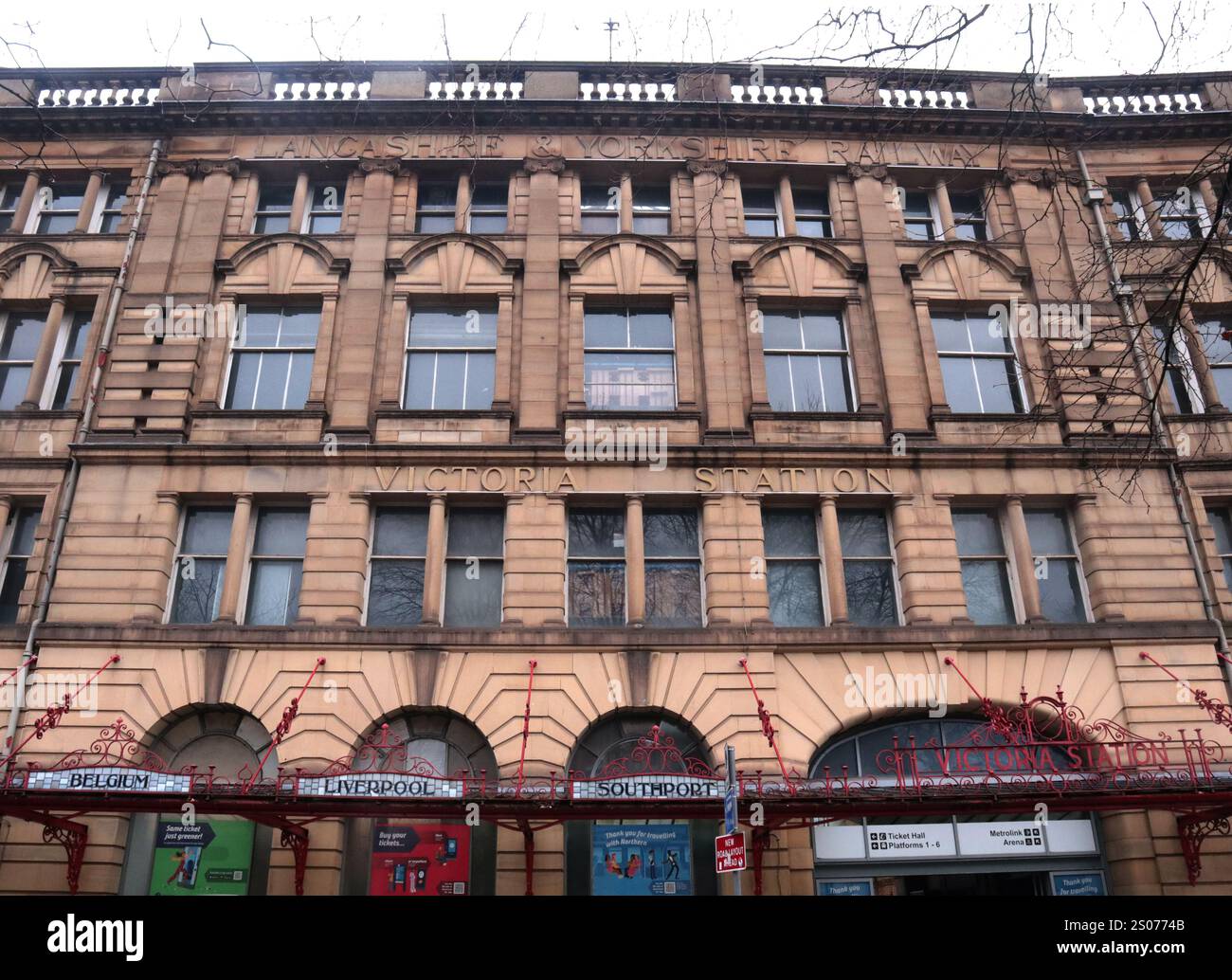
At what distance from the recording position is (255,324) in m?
19.8

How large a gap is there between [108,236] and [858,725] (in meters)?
19.2

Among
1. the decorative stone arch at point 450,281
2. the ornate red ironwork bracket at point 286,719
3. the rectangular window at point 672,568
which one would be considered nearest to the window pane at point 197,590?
the ornate red ironwork bracket at point 286,719

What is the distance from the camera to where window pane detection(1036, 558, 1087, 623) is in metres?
17.4

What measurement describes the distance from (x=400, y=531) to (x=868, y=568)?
931cm

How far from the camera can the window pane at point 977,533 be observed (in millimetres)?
17859

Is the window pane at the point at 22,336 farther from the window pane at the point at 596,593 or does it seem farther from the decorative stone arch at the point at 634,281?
the window pane at the point at 596,593

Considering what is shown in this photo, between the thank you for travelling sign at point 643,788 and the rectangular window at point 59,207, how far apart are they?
1770cm

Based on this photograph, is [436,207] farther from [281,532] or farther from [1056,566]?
[1056,566]

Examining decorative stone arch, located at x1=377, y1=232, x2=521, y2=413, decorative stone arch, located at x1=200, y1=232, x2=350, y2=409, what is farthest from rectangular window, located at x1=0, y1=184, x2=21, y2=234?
decorative stone arch, located at x1=377, y1=232, x2=521, y2=413

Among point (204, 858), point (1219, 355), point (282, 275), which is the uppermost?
point (282, 275)

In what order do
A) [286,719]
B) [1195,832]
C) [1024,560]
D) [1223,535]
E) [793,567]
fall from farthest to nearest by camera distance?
1. [1223,535]
2. [793,567]
3. [1024,560]
4. [286,719]
5. [1195,832]

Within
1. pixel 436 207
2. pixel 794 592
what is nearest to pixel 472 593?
pixel 794 592

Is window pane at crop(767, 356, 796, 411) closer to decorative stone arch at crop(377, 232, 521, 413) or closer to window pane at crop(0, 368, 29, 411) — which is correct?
decorative stone arch at crop(377, 232, 521, 413)

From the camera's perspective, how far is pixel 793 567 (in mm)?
17578
